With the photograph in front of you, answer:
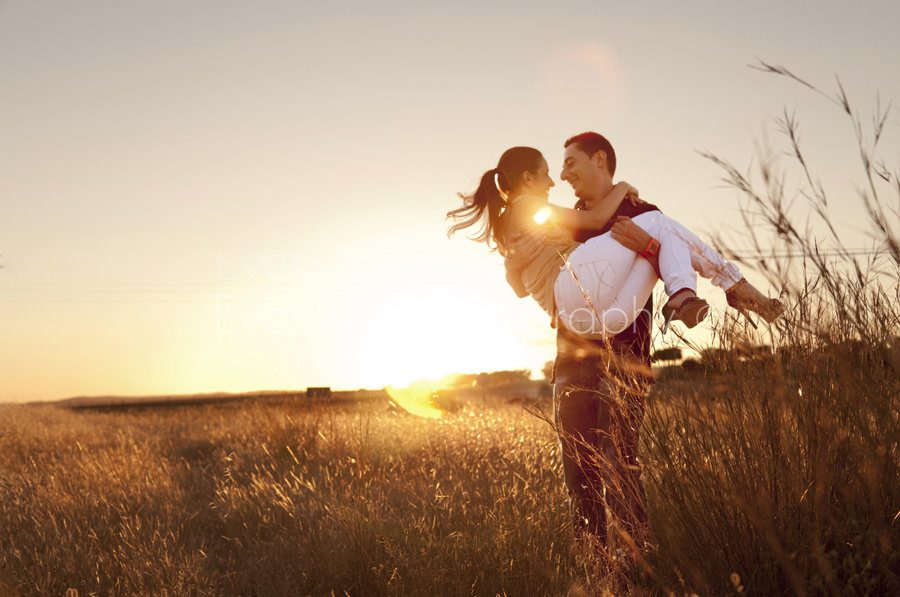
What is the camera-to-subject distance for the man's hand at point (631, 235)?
9.68 feet

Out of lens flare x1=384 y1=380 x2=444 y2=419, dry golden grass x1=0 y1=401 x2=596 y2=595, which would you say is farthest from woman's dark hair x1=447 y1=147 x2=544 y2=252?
lens flare x1=384 y1=380 x2=444 y2=419

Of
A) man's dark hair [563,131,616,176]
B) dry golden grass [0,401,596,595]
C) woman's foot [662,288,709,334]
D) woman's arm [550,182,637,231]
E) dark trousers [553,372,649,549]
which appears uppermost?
man's dark hair [563,131,616,176]

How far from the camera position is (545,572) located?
10.3 ft

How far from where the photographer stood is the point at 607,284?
2.99 metres

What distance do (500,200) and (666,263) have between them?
105cm

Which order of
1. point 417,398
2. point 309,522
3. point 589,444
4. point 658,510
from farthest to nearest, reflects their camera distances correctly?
point 417,398, point 309,522, point 589,444, point 658,510

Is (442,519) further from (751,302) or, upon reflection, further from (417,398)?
(417,398)

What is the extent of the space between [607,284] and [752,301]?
1.86 ft

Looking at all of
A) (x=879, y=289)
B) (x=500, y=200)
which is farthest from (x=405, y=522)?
(x=879, y=289)

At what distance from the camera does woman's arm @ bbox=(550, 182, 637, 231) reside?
10.6ft

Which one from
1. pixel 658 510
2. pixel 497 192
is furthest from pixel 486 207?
pixel 658 510

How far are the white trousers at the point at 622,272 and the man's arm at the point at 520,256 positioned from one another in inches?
9.8

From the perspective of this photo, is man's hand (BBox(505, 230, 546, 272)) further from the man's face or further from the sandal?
the sandal

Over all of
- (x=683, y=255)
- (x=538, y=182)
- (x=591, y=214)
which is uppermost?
(x=538, y=182)
